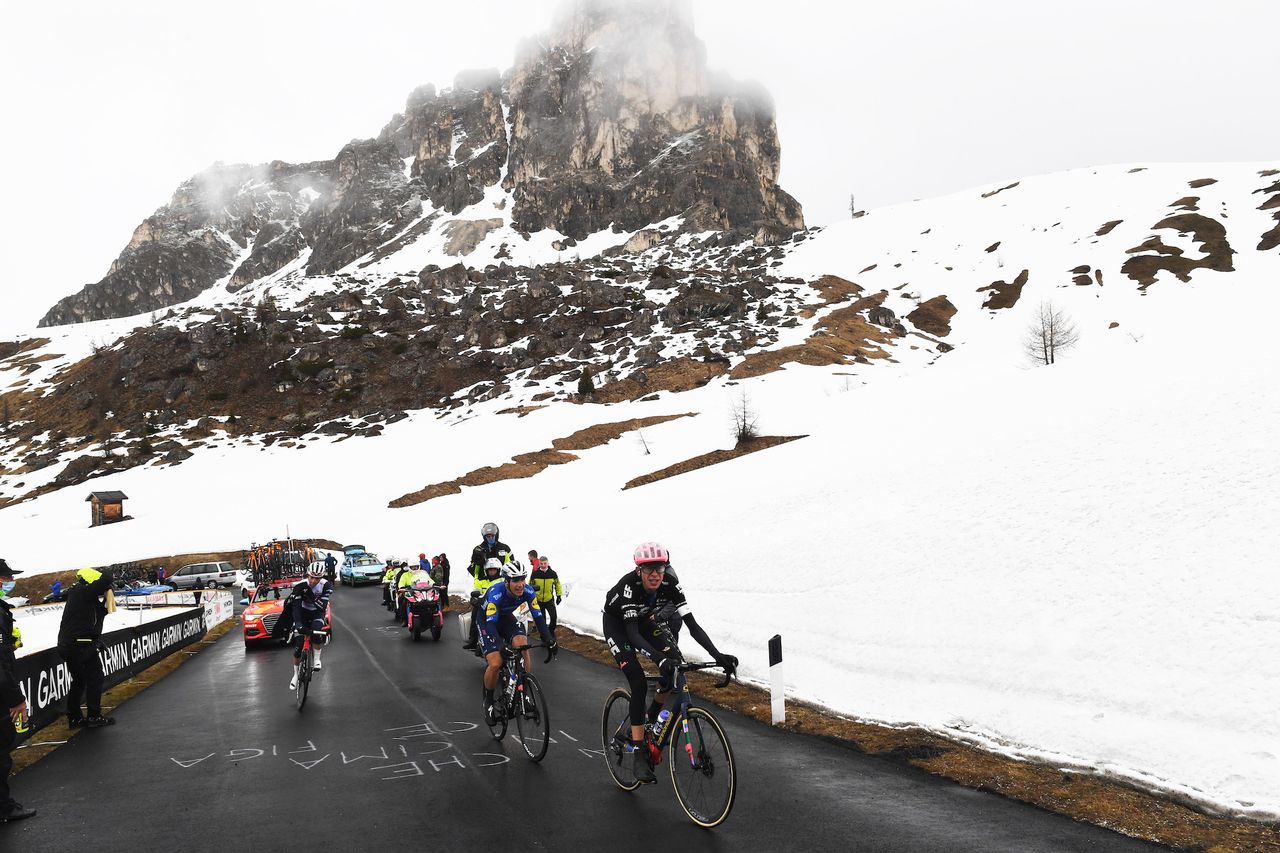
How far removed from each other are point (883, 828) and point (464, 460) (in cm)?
5935

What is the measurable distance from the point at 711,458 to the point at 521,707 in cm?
3189

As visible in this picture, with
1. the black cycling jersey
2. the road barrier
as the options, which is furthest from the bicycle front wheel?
the road barrier

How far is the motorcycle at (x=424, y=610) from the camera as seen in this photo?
19172 millimetres

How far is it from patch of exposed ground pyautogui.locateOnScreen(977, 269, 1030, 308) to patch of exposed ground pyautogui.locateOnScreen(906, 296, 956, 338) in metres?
1.60

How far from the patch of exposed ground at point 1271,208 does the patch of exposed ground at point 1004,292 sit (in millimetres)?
25810

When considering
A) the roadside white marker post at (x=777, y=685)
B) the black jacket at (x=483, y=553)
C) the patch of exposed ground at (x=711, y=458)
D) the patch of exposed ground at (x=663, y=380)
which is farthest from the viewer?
the patch of exposed ground at (x=663, y=380)

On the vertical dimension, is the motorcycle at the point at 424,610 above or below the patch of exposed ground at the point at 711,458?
below

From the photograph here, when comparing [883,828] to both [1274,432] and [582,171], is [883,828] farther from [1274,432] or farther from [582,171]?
[582,171]

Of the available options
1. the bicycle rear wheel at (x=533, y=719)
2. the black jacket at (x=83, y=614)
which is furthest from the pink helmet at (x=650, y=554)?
the black jacket at (x=83, y=614)

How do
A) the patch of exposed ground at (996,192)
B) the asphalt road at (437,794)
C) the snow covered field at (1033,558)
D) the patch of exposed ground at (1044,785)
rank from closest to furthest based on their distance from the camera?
1. the patch of exposed ground at (1044,785)
2. the asphalt road at (437,794)
3. the snow covered field at (1033,558)
4. the patch of exposed ground at (996,192)

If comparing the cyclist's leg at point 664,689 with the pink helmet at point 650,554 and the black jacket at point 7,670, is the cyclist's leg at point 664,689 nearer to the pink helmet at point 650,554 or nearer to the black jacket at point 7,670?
the pink helmet at point 650,554

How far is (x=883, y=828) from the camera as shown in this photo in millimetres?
6414

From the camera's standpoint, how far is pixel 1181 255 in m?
93.1

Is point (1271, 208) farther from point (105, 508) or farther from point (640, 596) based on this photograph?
point (105, 508)
